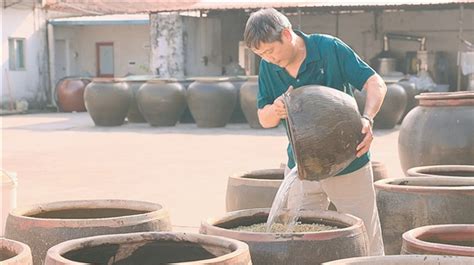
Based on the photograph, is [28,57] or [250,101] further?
[28,57]

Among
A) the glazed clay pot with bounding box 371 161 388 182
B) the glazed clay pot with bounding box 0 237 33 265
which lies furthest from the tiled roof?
the glazed clay pot with bounding box 0 237 33 265

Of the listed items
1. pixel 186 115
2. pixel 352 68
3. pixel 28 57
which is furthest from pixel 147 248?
pixel 28 57

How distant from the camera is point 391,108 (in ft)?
47.6

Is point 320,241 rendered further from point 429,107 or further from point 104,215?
point 429,107

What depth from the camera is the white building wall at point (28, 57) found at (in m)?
22.0

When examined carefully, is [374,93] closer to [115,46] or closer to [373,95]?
[373,95]

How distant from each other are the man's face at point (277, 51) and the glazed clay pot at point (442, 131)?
288 cm

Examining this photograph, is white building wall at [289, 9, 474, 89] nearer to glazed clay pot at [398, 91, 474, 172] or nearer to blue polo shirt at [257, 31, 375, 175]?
glazed clay pot at [398, 91, 474, 172]

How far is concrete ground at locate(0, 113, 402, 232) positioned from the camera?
7.70m

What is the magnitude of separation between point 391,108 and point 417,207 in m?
11.1

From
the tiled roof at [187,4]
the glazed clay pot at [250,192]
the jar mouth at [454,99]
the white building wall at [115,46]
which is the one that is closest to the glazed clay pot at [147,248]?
the glazed clay pot at [250,192]

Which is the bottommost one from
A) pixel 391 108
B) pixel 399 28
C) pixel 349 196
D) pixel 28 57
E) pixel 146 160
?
pixel 146 160

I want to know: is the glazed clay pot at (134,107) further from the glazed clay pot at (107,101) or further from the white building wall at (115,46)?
the white building wall at (115,46)

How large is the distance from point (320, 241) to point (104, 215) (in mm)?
1097
